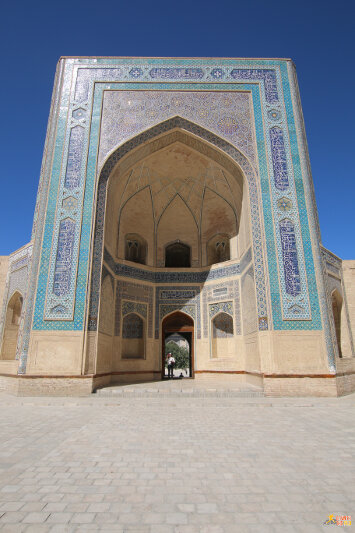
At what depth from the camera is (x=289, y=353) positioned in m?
6.48

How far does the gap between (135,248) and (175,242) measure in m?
1.40

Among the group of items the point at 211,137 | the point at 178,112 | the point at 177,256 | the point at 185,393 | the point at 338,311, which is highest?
the point at 178,112

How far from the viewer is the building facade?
659 centimetres

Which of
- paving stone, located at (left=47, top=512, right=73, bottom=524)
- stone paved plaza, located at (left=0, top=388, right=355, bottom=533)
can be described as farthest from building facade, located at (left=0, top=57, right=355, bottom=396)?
paving stone, located at (left=47, top=512, right=73, bottom=524)

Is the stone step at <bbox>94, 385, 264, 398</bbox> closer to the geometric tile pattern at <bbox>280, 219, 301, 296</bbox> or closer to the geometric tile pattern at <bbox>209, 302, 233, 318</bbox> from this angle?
the geometric tile pattern at <bbox>280, 219, 301, 296</bbox>

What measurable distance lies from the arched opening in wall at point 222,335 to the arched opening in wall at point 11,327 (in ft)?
18.0

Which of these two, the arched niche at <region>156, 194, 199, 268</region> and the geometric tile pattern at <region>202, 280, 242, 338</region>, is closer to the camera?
the geometric tile pattern at <region>202, 280, 242, 338</region>

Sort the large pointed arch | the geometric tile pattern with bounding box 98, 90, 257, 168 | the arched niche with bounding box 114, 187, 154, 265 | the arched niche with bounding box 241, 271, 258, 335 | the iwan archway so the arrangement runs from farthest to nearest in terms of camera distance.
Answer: the arched niche with bounding box 114, 187, 154, 265 < the geometric tile pattern with bounding box 98, 90, 257, 168 < the iwan archway < the arched niche with bounding box 241, 271, 258, 335 < the large pointed arch

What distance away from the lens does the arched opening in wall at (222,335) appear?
9297 millimetres

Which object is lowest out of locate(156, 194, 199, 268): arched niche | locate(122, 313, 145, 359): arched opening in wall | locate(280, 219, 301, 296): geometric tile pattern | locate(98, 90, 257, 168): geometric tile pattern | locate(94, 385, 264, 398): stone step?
locate(94, 385, 264, 398): stone step

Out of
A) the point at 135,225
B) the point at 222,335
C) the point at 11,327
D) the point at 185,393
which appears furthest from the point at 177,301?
the point at 11,327

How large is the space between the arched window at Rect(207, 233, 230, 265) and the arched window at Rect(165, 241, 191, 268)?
825 mm

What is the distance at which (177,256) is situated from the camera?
11438mm

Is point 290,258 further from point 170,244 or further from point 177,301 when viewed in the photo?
point 170,244
